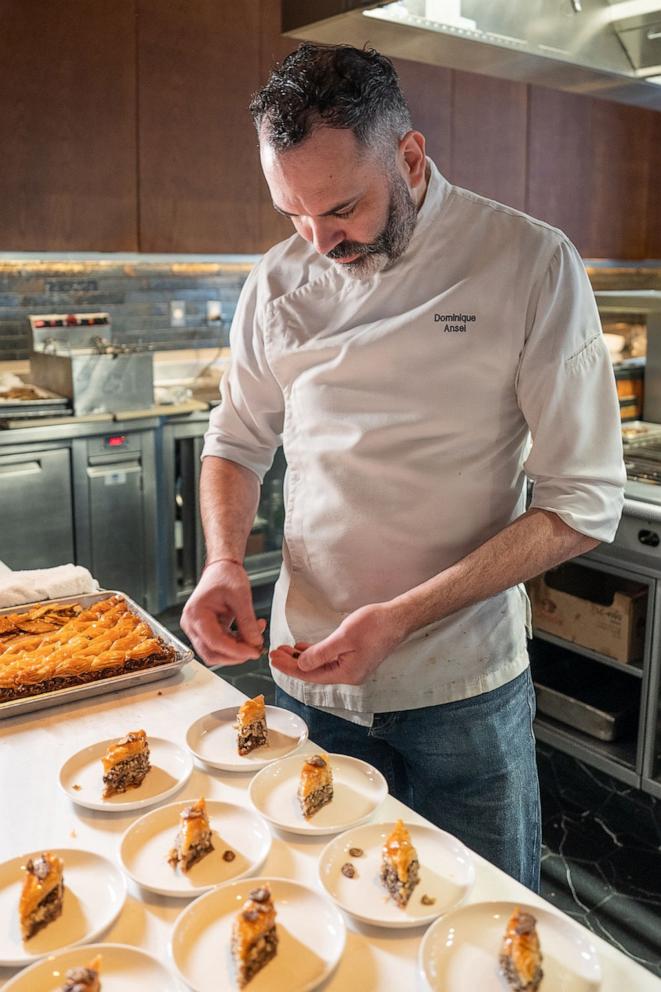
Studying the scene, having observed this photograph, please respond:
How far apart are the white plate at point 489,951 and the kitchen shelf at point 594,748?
194 cm

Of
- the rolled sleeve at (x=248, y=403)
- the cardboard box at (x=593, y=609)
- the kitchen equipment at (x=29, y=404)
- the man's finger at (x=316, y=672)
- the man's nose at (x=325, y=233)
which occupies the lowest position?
the cardboard box at (x=593, y=609)

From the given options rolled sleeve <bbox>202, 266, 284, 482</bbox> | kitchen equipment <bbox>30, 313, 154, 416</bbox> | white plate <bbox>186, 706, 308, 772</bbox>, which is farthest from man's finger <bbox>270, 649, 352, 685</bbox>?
kitchen equipment <bbox>30, 313, 154, 416</bbox>

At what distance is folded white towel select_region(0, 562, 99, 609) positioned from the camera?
166cm

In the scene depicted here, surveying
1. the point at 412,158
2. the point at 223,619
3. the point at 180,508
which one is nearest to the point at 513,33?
the point at 412,158

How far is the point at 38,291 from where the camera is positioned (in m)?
4.13

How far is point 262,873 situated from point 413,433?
679 millimetres

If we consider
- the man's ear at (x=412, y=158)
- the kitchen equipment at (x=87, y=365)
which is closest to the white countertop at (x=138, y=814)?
the man's ear at (x=412, y=158)

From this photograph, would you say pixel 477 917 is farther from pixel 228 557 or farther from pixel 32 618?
pixel 32 618

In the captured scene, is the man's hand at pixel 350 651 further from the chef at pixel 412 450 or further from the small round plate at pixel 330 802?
the small round plate at pixel 330 802

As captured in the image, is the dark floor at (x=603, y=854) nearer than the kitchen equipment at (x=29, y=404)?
Yes

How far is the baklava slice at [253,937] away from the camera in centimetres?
85

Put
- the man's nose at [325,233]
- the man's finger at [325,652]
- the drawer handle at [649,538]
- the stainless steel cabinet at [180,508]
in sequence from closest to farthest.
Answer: the man's finger at [325,652], the man's nose at [325,233], the drawer handle at [649,538], the stainless steel cabinet at [180,508]

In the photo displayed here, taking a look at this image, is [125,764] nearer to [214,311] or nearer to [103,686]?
[103,686]

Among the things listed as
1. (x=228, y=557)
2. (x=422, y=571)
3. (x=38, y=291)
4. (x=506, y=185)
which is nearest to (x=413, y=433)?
(x=422, y=571)
